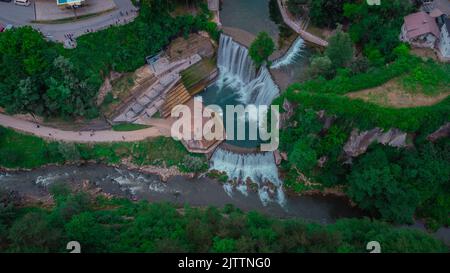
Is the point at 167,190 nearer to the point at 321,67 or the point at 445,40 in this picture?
the point at 321,67

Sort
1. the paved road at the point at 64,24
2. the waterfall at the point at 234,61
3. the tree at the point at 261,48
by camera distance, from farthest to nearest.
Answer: the waterfall at the point at 234,61 → the paved road at the point at 64,24 → the tree at the point at 261,48

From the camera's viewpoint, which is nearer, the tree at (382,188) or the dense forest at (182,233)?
the dense forest at (182,233)

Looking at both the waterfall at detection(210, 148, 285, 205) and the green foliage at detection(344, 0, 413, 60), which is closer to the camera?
the waterfall at detection(210, 148, 285, 205)

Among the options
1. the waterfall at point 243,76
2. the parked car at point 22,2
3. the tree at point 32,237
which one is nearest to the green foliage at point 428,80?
the waterfall at point 243,76

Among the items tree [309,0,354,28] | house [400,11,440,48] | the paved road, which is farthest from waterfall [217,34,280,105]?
house [400,11,440,48]

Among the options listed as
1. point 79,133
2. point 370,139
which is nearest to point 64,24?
point 79,133

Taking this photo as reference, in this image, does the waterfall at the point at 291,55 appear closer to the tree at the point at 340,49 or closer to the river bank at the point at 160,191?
the tree at the point at 340,49

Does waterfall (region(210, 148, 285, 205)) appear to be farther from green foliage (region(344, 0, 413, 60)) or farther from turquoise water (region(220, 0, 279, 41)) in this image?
green foliage (region(344, 0, 413, 60))
